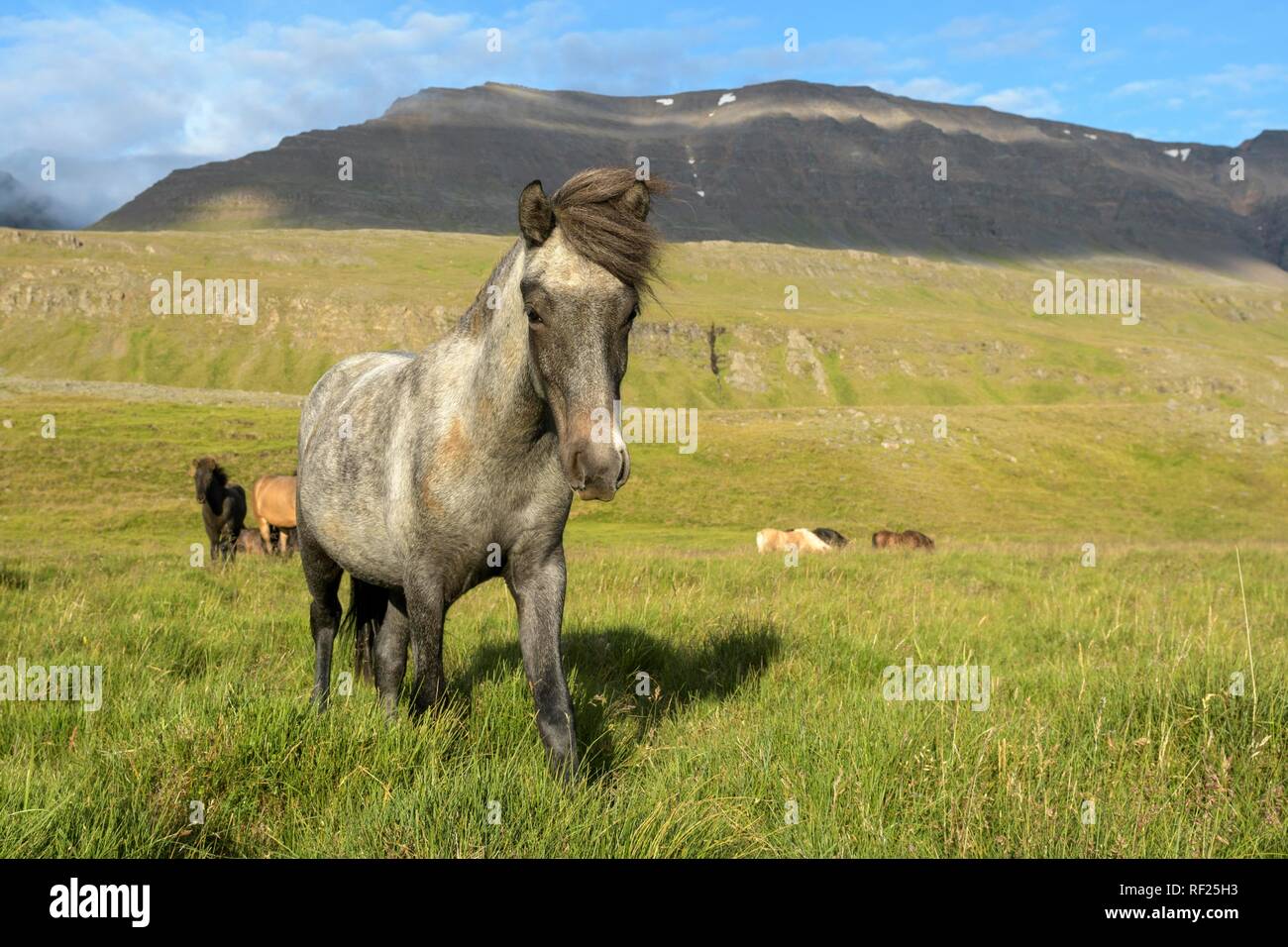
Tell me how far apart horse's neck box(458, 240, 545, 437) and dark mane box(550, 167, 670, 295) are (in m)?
0.50

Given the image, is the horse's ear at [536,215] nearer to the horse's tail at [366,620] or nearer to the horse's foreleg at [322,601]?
the horse's foreleg at [322,601]

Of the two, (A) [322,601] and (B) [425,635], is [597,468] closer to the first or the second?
(B) [425,635]

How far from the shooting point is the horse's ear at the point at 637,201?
495cm

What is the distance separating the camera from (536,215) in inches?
188

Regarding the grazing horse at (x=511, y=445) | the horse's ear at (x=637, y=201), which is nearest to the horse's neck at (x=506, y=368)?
the grazing horse at (x=511, y=445)

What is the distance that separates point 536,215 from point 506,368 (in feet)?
3.07

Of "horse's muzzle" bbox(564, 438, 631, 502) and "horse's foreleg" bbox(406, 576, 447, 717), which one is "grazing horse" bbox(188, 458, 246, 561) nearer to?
"horse's foreleg" bbox(406, 576, 447, 717)

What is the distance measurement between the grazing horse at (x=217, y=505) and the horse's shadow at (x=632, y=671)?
20328mm

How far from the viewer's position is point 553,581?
17.8ft

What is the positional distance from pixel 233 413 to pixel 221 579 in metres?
63.4

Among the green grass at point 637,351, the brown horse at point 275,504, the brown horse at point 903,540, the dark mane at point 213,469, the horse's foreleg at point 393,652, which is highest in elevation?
the green grass at point 637,351

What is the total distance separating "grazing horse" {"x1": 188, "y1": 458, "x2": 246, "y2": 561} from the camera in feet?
86.2

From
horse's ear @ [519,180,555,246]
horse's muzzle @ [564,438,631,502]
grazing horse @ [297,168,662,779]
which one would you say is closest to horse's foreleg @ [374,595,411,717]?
grazing horse @ [297,168,662,779]
